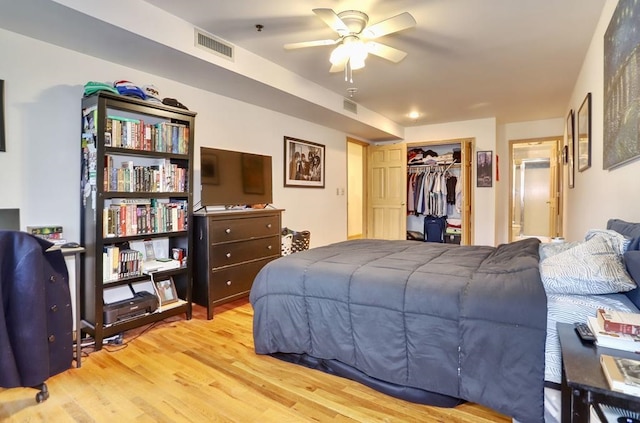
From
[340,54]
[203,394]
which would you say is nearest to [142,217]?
[203,394]

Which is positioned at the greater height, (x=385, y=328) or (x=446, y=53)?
(x=446, y=53)

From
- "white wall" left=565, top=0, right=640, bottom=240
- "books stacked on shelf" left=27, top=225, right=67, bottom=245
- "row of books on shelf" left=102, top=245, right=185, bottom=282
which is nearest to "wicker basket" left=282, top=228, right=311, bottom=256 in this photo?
"row of books on shelf" left=102, top=245, right=185, bottom=282

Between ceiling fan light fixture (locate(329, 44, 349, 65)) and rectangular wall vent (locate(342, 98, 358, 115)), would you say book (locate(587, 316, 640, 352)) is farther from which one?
rectangular wall vent (locate(342, 98, 358, 115))

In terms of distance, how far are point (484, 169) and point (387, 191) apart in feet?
5.23

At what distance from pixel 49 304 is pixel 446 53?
11.2 ft

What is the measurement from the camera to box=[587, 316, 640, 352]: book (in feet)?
3.20

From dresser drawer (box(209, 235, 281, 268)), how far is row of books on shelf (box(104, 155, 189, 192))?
610 mm

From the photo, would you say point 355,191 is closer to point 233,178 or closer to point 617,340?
point 233,178

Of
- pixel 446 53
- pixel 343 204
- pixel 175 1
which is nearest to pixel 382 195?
pixel 343 204

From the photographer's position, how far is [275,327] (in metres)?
→ 2.13

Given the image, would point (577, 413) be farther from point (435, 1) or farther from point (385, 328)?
point (435, 1)

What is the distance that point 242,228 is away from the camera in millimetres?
3264

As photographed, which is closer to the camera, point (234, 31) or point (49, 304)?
point (49, 304)

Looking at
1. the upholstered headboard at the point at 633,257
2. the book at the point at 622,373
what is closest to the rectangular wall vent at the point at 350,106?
the upholstered headboard at the point at 633,257
